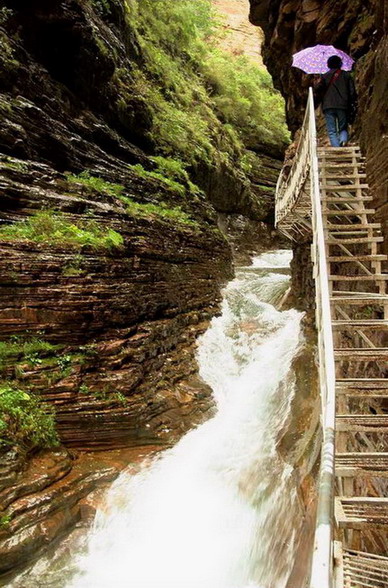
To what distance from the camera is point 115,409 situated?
684 cm

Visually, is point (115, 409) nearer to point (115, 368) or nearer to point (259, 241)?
point (115, 368)

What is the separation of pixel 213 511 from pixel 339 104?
752 cm

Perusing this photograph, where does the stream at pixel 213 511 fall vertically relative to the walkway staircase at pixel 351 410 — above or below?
below

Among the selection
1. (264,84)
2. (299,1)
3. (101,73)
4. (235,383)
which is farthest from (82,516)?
(264,84)

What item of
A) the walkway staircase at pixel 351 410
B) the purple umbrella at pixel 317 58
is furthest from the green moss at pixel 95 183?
the purple umbrella at pixel 317 58

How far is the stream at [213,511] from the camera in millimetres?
4840

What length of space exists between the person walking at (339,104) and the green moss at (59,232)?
494 cm

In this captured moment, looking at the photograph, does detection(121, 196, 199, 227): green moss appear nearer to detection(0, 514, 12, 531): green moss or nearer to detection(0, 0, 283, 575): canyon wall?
detection(0, 0, 283, 575): canyon wall

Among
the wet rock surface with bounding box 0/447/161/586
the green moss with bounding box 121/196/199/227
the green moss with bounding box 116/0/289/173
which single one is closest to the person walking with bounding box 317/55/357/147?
the green moss with bounding box 121/196/199/227

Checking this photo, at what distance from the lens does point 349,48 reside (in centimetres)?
941

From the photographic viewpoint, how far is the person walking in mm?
7512

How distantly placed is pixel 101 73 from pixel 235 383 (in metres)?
9.77

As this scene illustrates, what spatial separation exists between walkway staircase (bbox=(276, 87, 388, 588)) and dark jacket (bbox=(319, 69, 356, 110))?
1.04 metres

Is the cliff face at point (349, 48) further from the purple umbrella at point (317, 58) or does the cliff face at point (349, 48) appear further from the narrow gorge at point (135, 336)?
the purple umbrella at point (317, 58)
